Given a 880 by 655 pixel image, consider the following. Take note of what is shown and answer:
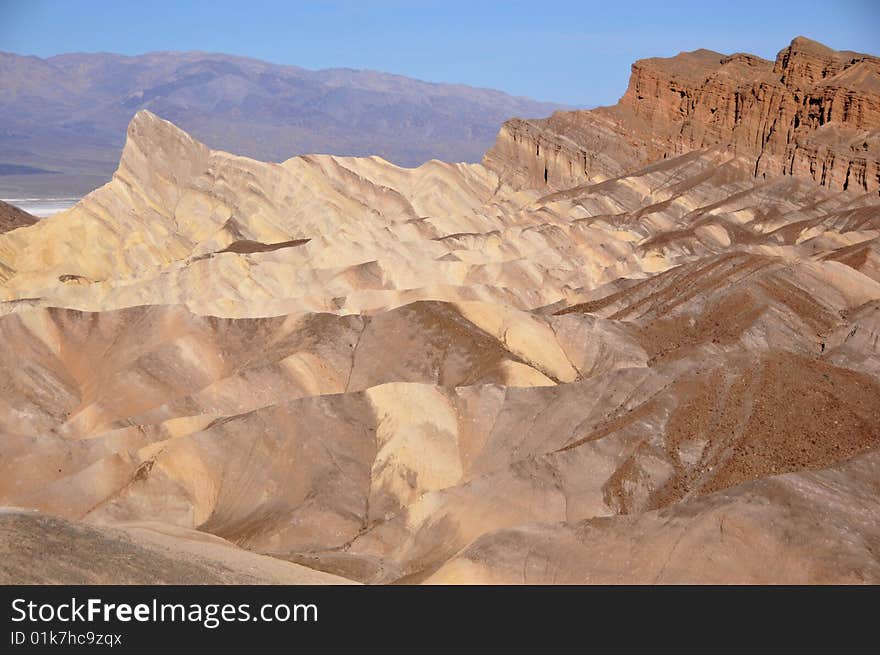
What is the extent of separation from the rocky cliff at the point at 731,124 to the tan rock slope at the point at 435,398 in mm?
13646

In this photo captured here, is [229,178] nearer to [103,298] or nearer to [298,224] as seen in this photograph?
[298,224]

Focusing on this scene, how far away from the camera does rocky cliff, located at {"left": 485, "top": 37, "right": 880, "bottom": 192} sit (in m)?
77.4

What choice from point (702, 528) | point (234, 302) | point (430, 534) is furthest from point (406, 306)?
point (702, 528)

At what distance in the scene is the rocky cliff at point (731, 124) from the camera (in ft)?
254

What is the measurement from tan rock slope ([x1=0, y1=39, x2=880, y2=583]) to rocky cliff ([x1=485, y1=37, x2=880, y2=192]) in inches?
537

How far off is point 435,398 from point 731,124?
63.9 metres

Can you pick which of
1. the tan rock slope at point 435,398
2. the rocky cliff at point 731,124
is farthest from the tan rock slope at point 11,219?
the rocky cliff at point 731,124

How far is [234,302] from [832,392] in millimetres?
27321

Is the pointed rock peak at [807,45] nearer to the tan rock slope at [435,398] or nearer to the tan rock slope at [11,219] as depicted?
the tan rock slope at [435,398]

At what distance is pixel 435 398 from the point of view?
102ft

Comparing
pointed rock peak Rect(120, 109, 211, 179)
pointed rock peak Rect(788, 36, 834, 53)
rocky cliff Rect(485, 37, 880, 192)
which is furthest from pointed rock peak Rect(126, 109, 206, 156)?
pointed rock peak Rect(788, 36, 834, 53)

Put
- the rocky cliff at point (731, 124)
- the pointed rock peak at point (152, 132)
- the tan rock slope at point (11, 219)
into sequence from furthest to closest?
1. the tan rock slope at point (11, 219)
2. the rocky cliff at point (731, 124)
3. the pointed rock peak at point (152, 132)

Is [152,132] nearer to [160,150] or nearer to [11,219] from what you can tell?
[160,150]
